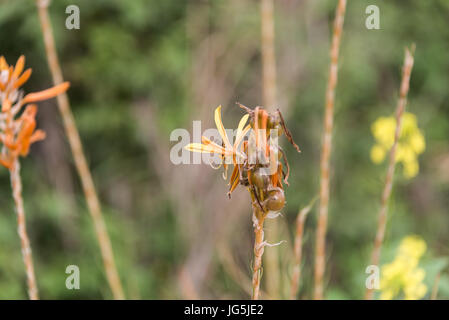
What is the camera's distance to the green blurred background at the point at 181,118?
1.46 meters

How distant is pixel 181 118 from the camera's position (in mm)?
1595

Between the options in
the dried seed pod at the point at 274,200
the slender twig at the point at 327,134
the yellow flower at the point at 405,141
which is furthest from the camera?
the yellow flower at the point at 405,141

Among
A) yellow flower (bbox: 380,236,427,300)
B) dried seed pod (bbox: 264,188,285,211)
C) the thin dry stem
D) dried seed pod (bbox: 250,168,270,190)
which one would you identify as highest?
dried seed pod (bbox: 250,168,270,190)

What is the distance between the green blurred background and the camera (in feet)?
4.77

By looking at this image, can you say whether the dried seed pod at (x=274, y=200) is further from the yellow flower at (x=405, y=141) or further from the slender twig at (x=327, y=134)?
the yellow flower at (x=405, y=141)

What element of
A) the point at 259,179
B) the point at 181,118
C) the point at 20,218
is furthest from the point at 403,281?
the point at 181,118

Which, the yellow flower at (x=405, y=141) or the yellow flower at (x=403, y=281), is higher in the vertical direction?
the yellow flower at (x=405, y=141)

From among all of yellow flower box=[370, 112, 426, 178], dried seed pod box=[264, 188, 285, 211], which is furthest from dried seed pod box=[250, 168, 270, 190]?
yellow flower box=[370, 112, 426, 178]

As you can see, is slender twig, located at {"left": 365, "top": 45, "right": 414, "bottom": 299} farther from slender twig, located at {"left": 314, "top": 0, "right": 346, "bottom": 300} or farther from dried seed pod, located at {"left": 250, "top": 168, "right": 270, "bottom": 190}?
dried seed pod, located at {"left": 250, "top": 168, "right": 270, "bottom": 190}

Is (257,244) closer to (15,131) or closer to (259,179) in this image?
(259,179)

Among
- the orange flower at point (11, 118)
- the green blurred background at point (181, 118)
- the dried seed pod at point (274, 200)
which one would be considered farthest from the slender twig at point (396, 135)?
the green blurred background at point (181, 118)

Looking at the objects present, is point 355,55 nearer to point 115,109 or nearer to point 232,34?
point 232,34

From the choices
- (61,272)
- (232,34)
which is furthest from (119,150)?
(232,34)
